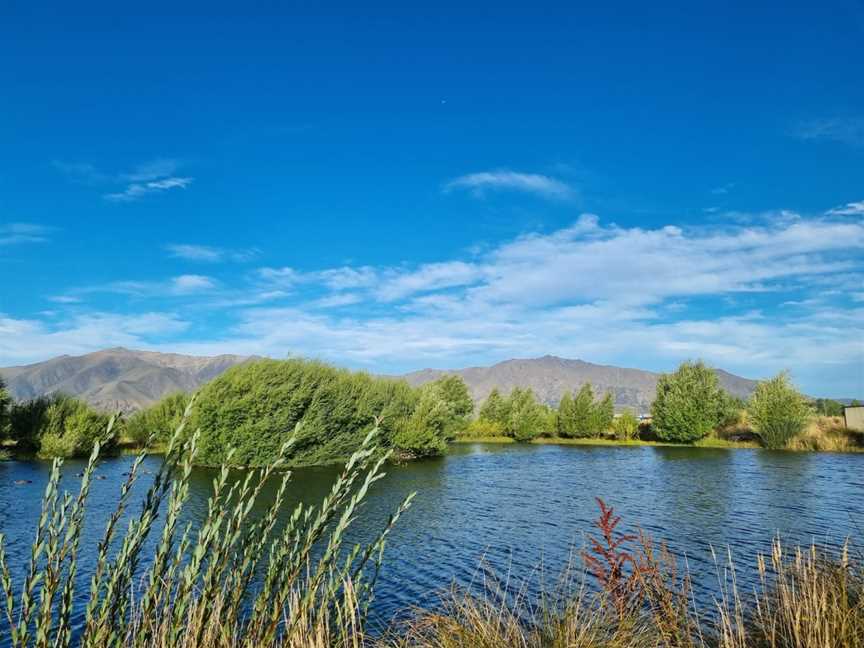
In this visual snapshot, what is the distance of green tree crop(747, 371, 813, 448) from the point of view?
54.9 m

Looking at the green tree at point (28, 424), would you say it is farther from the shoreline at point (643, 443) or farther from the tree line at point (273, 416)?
the shoreline at point (643, 443)

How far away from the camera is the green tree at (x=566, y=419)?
7750 cm

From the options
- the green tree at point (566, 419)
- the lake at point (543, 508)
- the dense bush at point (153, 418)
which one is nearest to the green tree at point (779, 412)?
the lake at point (543, 508)

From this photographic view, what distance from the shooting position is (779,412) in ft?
183

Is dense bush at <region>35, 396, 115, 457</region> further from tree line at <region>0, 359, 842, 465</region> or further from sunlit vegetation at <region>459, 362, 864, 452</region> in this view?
sunlit vegetation at <region>459, 362, 864, 452</region>

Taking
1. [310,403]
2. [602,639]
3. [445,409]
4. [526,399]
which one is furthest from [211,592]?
[526,399]

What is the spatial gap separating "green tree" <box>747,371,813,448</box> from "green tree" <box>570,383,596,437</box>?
71.4ft

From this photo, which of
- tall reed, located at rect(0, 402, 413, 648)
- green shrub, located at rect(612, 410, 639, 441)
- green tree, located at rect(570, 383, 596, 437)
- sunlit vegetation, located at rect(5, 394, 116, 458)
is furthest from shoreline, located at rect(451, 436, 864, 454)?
tall reed, located at rect(0, 402, 413, 648)

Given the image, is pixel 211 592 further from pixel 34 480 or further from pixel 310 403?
pixel 310 403

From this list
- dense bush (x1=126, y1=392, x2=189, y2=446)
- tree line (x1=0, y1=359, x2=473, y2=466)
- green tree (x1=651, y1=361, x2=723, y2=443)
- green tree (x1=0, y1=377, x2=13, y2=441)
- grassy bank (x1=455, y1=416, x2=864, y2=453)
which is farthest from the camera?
green tree (x1=651, y1=361, x2=723, y2=443)

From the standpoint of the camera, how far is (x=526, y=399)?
84.2 m

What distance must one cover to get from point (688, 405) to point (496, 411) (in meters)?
29.4

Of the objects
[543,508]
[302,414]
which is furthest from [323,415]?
[543,508]

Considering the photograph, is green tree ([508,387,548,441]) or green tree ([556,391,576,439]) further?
green tree ([556,391,576,439])
